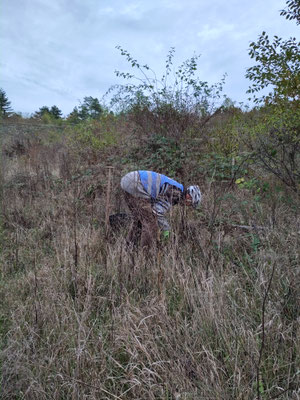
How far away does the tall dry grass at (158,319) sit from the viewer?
5.01 ft

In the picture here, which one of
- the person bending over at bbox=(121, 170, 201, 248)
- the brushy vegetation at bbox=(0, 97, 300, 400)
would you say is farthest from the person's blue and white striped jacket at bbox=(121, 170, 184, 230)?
the brushy vegetation at bbox=(0, 97, 300, 400)

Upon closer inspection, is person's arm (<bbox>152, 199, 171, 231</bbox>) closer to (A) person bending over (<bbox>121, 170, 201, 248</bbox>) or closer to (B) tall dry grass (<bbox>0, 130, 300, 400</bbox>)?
(A) person bending over (<bbox>121, 170, 201, 248</bbox>)

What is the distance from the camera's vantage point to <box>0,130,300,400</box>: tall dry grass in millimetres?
1527

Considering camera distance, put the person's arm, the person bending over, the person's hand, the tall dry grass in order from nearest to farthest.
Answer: the tall dry grass → the person's hand → the person bending over → the person's arm

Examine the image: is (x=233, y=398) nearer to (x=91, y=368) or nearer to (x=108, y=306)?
(x=91, y=368)

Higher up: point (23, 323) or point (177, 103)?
point (177, 103)

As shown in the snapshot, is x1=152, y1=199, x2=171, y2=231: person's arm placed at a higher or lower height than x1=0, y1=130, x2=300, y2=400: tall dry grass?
higher

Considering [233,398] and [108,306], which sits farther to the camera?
[108,306]

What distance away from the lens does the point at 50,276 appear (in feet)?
8.24

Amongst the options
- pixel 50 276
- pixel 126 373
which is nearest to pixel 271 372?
pixel 126 373

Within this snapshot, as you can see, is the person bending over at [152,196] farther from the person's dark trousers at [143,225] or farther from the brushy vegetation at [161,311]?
the brushy vegetation at [161,311]

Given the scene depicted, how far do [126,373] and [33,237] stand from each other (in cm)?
262

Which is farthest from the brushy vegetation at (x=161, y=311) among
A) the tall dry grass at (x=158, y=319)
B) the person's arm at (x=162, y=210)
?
the person's arm at (x=162, y=210)

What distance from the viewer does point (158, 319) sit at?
196 cm
